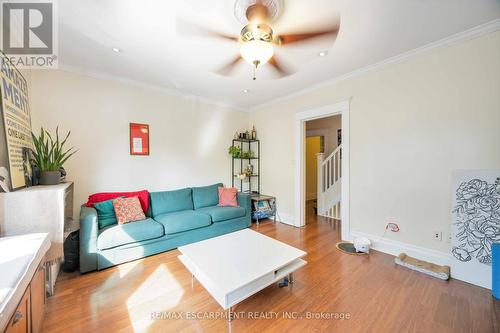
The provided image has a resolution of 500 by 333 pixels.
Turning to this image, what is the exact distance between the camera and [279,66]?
208cm

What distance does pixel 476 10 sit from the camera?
172cm

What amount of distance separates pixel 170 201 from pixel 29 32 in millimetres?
2432

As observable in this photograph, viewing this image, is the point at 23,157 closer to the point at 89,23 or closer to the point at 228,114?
the point at 89,23

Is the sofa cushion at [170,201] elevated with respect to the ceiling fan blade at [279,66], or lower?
lower

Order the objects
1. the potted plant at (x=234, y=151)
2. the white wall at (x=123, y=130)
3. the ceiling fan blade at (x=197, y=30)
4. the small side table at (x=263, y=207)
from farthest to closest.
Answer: the potted plant at (x=234, y=151)
the small side table at (x=263, y=207)
the white wall at (x=123, y=130)
the ceiling fan blade at (x=197, y=30)

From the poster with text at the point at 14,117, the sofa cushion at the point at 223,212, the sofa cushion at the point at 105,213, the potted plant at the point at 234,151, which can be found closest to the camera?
the poster with text at the point at 14,117

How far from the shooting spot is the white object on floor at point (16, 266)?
818 millimetres

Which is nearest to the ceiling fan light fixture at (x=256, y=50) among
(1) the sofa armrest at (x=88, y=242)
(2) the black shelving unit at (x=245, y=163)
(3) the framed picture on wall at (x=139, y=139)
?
(1) the sofa armrest at (x=88, y=242)

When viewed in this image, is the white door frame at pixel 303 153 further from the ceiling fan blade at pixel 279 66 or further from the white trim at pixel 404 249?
the ceiling fan blade at pixel 279 66

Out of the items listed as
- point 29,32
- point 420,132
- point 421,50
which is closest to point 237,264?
point 420,132

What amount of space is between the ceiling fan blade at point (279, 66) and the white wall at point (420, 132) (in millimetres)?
1353

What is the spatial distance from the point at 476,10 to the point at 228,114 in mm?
3651

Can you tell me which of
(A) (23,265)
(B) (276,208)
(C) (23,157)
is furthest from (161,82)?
(B) (276,208)

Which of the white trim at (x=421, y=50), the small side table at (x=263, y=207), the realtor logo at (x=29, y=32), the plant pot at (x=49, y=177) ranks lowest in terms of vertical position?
the small side table at (x=263, y=207)
